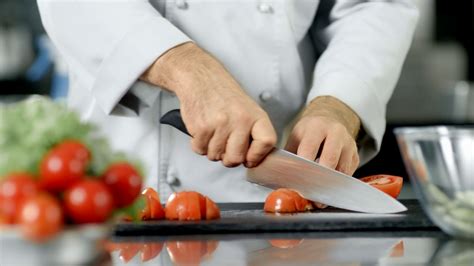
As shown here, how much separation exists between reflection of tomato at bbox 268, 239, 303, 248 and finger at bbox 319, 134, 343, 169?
29 cm

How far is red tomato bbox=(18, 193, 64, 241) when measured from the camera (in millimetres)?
652

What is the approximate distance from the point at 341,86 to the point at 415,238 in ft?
1.54

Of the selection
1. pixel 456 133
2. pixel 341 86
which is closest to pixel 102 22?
pixel 341 86

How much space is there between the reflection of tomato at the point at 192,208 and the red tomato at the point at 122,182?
1.55 ft

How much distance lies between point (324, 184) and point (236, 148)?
13cm

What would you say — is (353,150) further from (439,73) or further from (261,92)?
(439,73)

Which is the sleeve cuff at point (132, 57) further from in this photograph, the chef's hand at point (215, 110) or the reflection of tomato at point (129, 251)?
the reflection of tomato at point (129, 251)

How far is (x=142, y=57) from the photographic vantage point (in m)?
1.34

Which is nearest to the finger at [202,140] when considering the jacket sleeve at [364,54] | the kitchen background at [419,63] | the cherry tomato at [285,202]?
the cherry tomato at [285,202]

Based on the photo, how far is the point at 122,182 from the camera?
707mm

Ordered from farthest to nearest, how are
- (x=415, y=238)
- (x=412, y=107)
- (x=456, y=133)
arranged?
(x=412, y=107) → (x=415, y=238) → (x=456, y=133)

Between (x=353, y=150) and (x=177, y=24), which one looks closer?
(x=353, y=150)

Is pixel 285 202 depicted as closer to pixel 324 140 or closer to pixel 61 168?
pixel 324 140

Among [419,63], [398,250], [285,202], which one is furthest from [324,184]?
[419,63]
